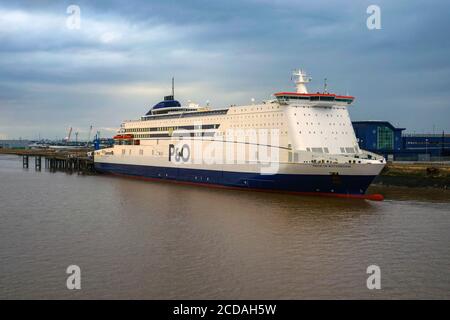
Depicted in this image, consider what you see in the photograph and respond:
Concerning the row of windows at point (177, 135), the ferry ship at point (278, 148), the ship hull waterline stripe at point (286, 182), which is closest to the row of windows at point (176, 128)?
the ferry ship at point (278, 148)

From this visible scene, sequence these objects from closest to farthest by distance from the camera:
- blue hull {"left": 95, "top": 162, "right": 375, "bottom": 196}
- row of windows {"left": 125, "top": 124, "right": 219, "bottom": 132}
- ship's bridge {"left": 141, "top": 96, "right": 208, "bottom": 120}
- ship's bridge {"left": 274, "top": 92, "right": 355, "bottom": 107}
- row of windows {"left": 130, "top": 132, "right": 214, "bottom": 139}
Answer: blue hull {"left": 95, "top": 162, "right": 375, "bottom": 196}
ship's bridge {"left": 274, "top": 92, "right": 355, "bottom": 107}
row of windows {"left": 125, "top": 124, "right": 219, "bottom": 132}
row of windows {"left": 130, "top": 132, "right": 214, "bottom": 139}
ship's bridge {"left": 141, "top": 96, "right": 208, "bottom": 120}

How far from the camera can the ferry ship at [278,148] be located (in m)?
28.0

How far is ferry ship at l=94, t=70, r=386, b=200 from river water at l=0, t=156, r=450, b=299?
5.57ft

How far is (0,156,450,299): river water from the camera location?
12.5 meters

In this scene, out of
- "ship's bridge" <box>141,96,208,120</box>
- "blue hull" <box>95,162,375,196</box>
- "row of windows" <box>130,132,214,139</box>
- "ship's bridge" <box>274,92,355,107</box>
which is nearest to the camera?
"blue hull" <box>95,162,375,196</box>

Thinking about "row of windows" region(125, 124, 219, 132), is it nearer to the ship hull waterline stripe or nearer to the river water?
the ship hull waterline stripe

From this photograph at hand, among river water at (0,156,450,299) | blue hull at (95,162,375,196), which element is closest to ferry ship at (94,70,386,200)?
blue hull at (95,162,375,196)

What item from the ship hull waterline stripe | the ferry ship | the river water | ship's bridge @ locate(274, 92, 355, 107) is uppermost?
ship's bridge @ locate(274, 92, 355, 107)

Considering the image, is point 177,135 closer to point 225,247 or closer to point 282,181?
point 282,181

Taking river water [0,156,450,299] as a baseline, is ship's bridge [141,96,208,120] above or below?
above

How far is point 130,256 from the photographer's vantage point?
15.5 m

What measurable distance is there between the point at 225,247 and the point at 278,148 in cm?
1402
